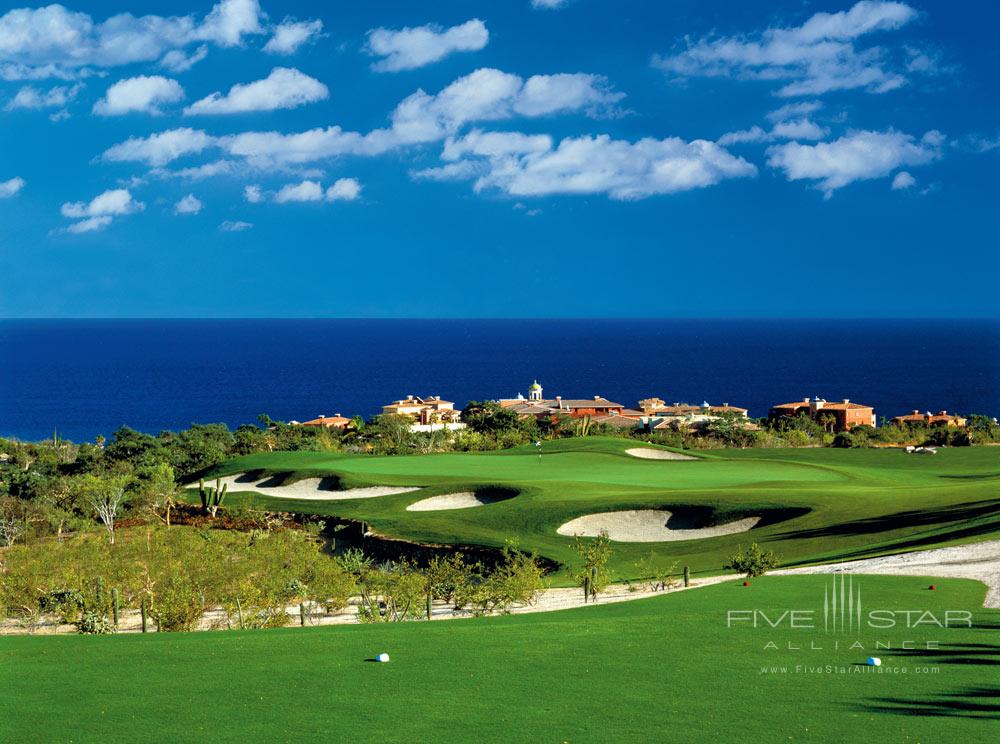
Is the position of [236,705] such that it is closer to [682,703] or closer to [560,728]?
[560,728]

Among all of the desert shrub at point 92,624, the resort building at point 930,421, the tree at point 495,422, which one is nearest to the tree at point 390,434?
the tree at point 495,422

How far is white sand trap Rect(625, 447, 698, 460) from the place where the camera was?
4997 cm

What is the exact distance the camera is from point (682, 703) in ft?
38.9

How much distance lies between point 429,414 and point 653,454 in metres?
34.3

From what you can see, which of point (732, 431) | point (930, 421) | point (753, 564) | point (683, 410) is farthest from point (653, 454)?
point (683, 410)

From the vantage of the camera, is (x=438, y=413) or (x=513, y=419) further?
(x=438, y=413)

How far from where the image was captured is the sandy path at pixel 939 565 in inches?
787

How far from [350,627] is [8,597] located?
327 inches

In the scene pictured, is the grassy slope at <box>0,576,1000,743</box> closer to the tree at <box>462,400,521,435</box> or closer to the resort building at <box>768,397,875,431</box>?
the tree at <box>462,400,521,435</box>

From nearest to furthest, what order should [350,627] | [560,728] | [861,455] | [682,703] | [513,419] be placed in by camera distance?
[560,728]
[682,703]
[350,627]
[861,455]
[513,419]

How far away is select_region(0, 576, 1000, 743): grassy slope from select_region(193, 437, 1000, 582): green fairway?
1066 centimetres

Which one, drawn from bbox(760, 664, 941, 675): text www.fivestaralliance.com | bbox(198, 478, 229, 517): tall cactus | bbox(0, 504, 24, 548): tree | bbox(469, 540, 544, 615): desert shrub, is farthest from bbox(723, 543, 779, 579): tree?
bbox(0, 504, 24, 548): tree

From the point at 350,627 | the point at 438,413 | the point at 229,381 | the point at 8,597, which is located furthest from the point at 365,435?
the point at 229,381

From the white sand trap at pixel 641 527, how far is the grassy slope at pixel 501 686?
14.2 meters
